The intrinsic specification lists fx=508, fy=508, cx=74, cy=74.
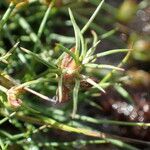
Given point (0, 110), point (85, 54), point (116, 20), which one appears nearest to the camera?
point (85, 54)

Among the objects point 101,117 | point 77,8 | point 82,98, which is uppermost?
point 77,8

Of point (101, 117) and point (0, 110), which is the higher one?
point (0, 110)

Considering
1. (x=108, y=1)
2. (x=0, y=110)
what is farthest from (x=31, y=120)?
(x=108, y=1)

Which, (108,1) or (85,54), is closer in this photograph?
(85,54)

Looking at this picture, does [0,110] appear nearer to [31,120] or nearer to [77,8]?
[31,120]

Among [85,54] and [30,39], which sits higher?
[85,54]

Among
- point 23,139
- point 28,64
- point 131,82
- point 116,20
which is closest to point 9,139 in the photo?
point 23,139

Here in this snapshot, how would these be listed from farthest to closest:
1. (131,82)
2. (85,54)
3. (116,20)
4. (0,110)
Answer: (116,20), (131,82), (0,110), (85,54)

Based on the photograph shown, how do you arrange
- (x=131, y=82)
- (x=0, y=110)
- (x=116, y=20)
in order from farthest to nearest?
(x=116, y=20) → (x=131, y=82) → (x=0, y=110)

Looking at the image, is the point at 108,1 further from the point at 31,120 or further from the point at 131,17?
the point at 31,120
